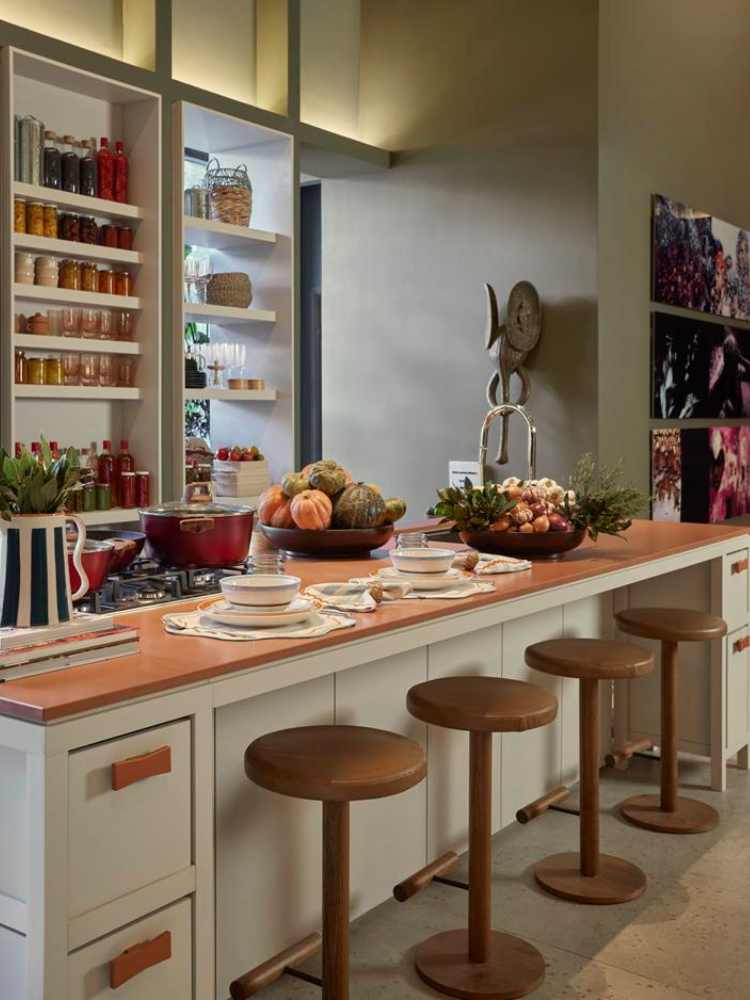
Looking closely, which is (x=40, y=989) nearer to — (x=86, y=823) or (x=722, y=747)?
(x=86, y=823)

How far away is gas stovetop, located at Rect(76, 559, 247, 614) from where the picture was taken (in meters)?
2.25

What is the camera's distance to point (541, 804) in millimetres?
3305

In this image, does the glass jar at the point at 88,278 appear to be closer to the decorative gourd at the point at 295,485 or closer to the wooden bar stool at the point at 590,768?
the decorative gourd at the point at 295,485

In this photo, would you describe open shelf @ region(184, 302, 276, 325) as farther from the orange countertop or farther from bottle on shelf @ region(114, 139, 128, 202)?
the orange countertop

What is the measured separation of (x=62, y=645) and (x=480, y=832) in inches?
42.3

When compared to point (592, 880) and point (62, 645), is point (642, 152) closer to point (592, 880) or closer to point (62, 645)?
point (592, 880)

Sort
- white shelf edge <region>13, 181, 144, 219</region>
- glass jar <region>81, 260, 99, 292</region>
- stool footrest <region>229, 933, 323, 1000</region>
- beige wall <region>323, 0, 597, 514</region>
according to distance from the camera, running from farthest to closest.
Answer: beige wall <region>323, 0, 597, 514</region>, glass jar <region>81, 260, 99, 292</region>, white shelf edge <region>13, 181, 144, 219</region>, stool footrest <region>229, 933, 323, 1000</region>

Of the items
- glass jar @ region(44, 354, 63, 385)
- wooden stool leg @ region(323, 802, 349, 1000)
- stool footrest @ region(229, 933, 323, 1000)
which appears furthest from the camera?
glass jar @ region(44, 354, 63, 385)

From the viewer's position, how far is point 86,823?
1604 millimetres

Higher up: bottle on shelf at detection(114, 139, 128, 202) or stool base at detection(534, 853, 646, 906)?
bottle on shelf at detection(114, 139, 128, 202)

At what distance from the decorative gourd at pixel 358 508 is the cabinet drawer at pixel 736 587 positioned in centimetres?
137

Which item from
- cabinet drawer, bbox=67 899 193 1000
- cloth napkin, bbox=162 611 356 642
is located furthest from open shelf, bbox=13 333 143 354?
cabinet drawer, bbox=67 899 193 1000

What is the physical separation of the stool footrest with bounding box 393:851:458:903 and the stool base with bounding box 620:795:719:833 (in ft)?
2.40

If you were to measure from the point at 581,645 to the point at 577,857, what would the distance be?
60cm
